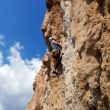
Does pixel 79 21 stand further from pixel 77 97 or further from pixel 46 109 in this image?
pixel 46 109

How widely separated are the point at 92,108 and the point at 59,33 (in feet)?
39.4

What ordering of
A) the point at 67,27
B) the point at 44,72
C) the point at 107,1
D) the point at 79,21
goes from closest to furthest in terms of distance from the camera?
the point at 107,1, the point at 79,21, the point at 67,27, the point at 44,72

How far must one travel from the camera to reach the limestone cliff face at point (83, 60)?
2214 centimetres

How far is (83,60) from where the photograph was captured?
79.3 feet

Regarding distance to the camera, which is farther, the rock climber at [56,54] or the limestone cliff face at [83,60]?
the rock climber at [56,54]

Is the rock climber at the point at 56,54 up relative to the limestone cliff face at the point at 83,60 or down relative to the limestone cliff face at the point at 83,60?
up

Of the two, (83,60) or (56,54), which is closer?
(83,60)

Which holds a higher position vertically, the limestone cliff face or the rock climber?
the rock climber

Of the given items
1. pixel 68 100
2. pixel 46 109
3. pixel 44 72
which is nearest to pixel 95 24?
pixel 68 100

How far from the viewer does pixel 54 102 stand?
30.3 m

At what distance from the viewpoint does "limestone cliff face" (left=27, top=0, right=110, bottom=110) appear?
22.1 metres

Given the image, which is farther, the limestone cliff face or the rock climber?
the rock climber

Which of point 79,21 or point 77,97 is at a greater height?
point 79,21

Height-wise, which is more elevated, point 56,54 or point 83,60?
point 56,54
